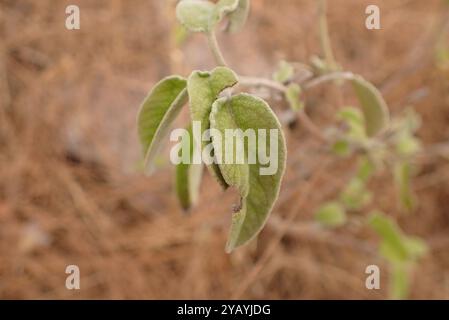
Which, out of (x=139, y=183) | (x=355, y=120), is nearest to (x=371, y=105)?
(x=355, y=120)

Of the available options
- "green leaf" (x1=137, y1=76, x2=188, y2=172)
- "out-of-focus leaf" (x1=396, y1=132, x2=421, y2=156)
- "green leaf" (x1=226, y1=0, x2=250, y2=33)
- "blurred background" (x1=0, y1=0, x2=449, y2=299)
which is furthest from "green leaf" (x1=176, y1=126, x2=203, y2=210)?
"blurred background" (x1=0, y1=0, x2=449, y2=299)

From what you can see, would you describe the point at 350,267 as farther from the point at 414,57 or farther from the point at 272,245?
the point at 414,57

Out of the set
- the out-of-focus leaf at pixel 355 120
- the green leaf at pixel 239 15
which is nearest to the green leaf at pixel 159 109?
the green leaf at pixel 239 15

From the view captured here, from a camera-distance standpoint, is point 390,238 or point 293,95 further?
point 390,238

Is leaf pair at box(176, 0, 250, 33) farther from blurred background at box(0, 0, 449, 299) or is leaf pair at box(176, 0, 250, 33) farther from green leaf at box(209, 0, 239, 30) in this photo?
blurred background at box(0, 0, 449, 299)

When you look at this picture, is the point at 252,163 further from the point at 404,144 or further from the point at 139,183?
the point at 139,183

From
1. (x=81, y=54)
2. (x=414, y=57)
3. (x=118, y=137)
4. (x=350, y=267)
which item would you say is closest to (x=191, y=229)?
(x=118, y=137)

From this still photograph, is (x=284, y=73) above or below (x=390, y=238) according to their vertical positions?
above
